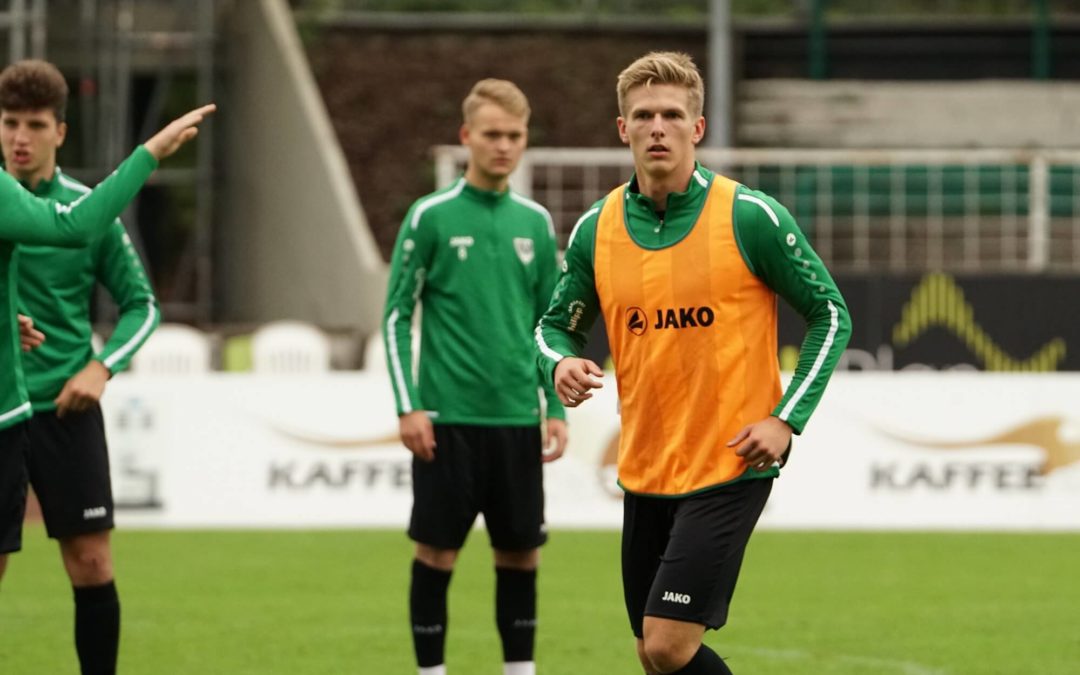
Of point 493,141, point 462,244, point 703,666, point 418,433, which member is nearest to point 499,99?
point 493,141

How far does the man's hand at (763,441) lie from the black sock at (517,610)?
2.22 m

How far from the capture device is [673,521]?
589 cm

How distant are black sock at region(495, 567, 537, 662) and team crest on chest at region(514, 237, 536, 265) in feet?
3.86

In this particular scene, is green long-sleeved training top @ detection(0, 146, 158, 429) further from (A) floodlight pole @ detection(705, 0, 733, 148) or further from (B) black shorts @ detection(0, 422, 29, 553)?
(A) floodlight pole @ detection(705, 0, 733, 148)

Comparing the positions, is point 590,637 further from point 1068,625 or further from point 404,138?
point 404,138

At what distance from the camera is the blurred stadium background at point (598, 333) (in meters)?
10.4

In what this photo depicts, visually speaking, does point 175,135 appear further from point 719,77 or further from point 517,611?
point 719,77

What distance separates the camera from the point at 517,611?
7715mm

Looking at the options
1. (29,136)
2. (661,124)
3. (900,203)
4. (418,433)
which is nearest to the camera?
(661,124)

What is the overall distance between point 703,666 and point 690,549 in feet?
1.11

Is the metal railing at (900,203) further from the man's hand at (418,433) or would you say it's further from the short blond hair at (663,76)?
the short blond hair at (663,76)

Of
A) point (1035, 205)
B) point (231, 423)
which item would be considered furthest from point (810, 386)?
point (1035, 205)

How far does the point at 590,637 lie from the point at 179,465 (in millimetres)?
5724

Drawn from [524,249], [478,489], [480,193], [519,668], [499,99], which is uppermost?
[499,99]
